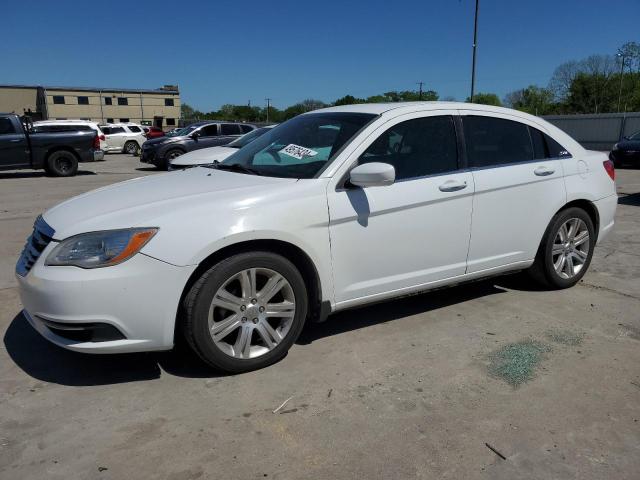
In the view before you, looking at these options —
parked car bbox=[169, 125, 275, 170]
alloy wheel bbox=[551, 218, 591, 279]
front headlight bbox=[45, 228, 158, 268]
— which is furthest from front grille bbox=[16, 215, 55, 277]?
parked car bbox=[169, 125, 275, 170]

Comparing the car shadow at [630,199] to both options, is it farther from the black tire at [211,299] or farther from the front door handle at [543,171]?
the black tire at [211,299]

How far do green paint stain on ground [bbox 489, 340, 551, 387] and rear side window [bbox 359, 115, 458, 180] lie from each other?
4.35 ft

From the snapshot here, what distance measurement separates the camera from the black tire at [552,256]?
4441mm

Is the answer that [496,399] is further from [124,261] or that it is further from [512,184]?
[124,261]

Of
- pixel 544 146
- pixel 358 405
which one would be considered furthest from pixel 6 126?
pixel 358 405

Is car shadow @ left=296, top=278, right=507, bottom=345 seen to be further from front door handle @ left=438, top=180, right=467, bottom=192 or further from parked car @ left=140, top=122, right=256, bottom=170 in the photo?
parked car @ left=140, top=122, right=256, bottom=170

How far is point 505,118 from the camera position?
4.28 m

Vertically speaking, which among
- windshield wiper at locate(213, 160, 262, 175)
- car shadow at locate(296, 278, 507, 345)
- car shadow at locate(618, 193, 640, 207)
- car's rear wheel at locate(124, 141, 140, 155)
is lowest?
car shadow at locate(296, 278, 507, 345)

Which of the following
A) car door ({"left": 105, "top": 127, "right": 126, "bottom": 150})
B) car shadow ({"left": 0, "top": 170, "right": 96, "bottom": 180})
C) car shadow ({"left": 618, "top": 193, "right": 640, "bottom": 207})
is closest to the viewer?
car shadow ({"left": 618, "top": 193, "right": 640, "bottom": 207})

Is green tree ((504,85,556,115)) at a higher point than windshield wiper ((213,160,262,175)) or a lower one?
higher

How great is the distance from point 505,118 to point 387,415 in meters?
2.70

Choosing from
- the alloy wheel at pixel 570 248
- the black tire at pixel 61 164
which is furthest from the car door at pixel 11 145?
the alloy wheel at pixel 570 248

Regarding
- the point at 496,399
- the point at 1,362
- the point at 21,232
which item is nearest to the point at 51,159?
the point at 21,232

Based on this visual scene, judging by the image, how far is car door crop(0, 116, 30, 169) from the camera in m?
14.1
